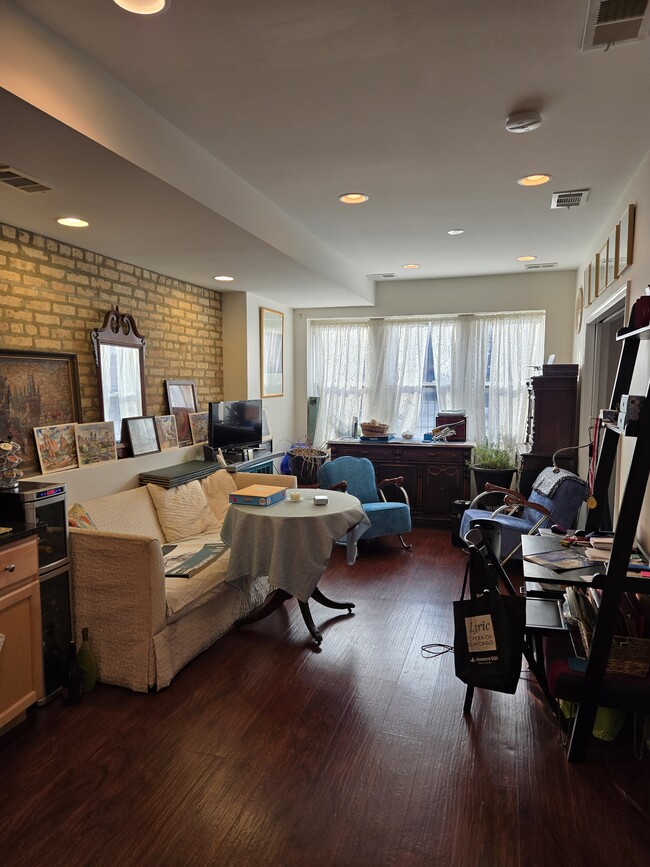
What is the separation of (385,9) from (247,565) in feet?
8.87

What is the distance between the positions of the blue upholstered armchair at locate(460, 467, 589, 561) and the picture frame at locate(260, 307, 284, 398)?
2.64 m

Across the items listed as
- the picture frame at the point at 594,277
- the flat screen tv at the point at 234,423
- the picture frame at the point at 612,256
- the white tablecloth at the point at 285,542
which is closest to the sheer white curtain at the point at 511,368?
the picture frame at the point at 594,277

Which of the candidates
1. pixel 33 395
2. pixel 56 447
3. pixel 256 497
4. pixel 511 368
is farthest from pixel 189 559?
pixel 511 368

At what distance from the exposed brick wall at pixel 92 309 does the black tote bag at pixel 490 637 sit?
274cm

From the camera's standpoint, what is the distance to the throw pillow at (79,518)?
3.03 m

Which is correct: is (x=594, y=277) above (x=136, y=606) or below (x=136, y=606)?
above

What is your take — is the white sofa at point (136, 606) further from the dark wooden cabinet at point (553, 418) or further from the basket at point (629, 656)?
the dark wooden cabinet at point (553, 418)

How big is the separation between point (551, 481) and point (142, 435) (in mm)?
3212

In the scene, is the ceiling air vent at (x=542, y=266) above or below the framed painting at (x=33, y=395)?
above

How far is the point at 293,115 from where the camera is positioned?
238cm

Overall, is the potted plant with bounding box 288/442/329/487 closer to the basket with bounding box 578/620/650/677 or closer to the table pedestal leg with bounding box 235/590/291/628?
the table pedestal leg with bounding box 235/590/291/628

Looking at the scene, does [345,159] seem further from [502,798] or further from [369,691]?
[502,798]

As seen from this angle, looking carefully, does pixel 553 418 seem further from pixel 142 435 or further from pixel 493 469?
pixel 142 435

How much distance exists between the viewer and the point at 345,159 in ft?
9.35
